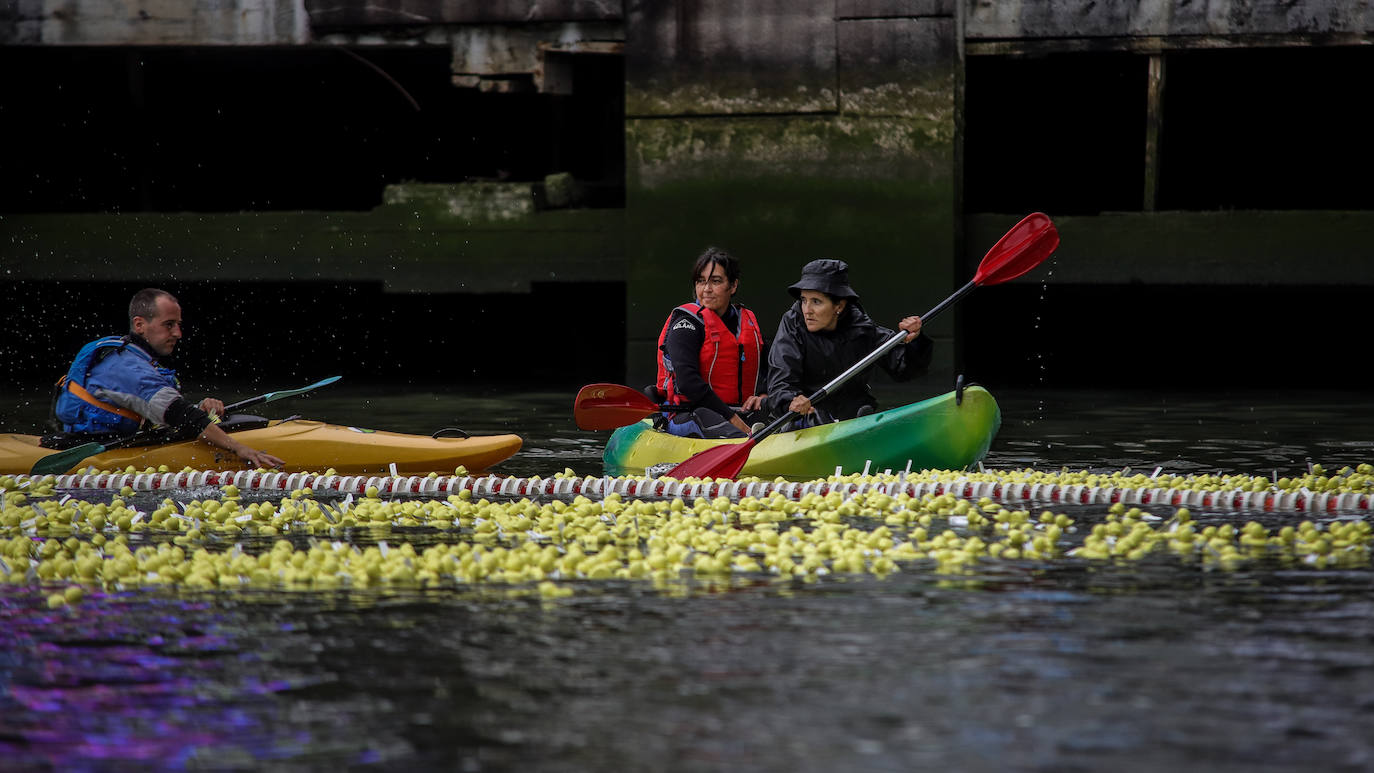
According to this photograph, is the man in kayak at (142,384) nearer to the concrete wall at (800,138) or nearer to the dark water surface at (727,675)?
the dark water surface at (727,675)

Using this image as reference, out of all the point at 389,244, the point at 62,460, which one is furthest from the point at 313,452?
the point at 389,244

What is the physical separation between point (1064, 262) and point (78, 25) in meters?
7.19

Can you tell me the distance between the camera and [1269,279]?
11.3m

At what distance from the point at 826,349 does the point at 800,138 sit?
13.5 feet

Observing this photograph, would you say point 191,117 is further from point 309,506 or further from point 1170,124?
point 309,506

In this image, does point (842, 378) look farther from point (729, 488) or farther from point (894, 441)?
point (729, 488)

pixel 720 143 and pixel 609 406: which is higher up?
pixel 720 143

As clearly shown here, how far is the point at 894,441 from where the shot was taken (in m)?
6.97

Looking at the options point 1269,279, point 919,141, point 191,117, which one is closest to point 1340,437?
point 1269,279

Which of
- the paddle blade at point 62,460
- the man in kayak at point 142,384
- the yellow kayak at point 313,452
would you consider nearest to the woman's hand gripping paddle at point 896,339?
the yellow kayak at point 313,452

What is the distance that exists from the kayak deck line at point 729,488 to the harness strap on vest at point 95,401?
0.28 meters

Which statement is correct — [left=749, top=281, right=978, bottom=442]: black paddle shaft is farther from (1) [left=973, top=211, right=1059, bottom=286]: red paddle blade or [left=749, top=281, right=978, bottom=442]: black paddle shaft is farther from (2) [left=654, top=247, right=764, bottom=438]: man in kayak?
(1) [left=973, top=211, right=1059, bottom=286]: red paddle blade

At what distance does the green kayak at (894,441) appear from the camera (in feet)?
22.8

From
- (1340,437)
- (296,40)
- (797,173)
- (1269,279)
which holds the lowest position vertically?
(1340,437)
